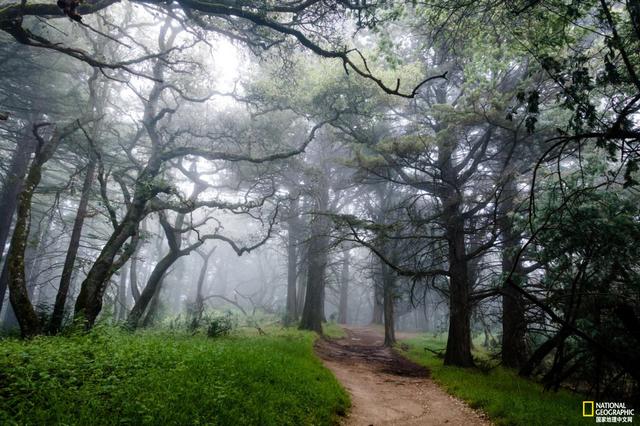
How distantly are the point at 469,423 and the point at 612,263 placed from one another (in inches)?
196

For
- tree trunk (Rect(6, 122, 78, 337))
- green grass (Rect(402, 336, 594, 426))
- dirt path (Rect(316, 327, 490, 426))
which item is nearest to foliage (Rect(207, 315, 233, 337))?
dirt path (Rect(316, 327, 490, 426))

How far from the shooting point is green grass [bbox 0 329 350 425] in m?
3.89

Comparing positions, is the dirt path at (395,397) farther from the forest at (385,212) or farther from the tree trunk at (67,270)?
the tree trunk at (67,270)

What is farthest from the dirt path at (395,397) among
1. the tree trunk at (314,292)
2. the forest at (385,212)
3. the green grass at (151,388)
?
the tree trunk at (314,292)

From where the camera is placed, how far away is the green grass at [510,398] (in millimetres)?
6074

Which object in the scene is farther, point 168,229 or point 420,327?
point 420,327

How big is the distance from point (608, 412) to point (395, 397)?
13.3 feet

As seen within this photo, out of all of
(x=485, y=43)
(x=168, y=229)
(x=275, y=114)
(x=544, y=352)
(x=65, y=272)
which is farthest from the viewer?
(x=275, y=114)

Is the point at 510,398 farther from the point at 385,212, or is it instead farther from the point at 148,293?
the point at 148,293

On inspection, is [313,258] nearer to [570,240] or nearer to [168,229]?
[168,229]

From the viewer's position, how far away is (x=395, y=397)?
8.29m

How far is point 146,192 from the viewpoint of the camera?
37.0ft

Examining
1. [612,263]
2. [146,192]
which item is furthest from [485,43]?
[146,192]

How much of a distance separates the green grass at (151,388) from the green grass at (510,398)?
9.53 feet
